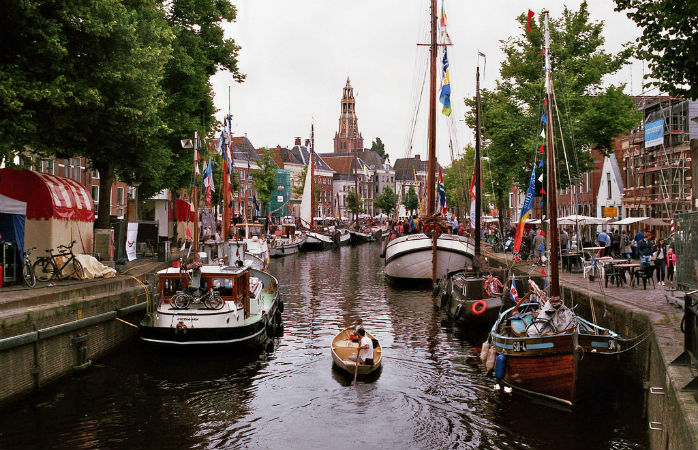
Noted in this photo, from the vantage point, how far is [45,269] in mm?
22891

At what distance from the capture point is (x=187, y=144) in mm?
25109

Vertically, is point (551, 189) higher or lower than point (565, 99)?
lower

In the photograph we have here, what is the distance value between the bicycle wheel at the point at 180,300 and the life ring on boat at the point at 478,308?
10.7 m

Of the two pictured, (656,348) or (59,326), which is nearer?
(656,348)

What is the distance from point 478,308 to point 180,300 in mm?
11080

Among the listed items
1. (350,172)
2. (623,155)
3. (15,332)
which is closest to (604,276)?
(15,332)

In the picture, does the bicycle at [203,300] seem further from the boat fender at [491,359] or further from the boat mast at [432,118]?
the boat mast at [432,118]

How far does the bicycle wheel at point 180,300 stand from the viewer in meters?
20.9

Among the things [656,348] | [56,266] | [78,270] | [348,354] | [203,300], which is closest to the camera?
[656,348]

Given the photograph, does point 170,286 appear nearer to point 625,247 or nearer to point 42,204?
point 42,204

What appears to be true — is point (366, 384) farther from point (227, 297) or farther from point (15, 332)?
point (15, 332)

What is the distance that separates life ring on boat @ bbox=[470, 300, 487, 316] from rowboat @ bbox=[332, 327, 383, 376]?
244 inches

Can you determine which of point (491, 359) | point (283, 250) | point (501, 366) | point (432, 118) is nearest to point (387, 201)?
point (283, 250)

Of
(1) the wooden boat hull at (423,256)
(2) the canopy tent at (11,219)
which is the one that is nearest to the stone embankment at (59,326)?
(2) the canopy tent at (11,219)
